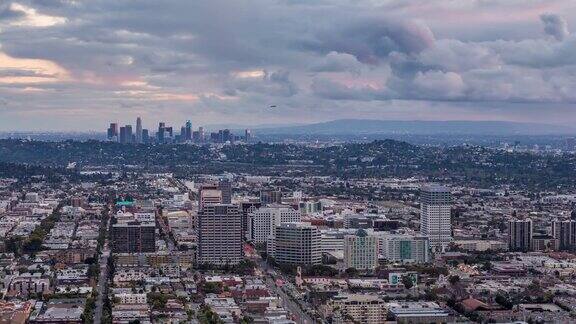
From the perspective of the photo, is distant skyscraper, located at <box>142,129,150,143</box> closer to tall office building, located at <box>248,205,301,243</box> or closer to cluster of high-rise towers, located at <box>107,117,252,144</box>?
cluster of high-rise towers, located at <box>107,117,252,144</box>

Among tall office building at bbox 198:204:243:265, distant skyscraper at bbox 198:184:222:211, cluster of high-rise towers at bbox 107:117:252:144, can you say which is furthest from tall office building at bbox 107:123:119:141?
tall office building at bbox 198:204:243:265

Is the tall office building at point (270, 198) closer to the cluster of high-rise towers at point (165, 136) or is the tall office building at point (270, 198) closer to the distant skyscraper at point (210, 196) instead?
the distant skyscraper at point (210, 196)

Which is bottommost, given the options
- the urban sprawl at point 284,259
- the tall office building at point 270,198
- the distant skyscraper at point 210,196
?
the urban sprawl at point 284,259

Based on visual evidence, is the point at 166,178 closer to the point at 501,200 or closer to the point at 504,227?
the point at 501,200

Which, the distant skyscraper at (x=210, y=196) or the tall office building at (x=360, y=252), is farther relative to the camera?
the distant skyscraper at (x=210, y=196)

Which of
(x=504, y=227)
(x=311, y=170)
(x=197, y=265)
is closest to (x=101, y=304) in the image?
(x=197, y=265)

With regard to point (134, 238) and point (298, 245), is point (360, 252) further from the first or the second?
point (134, 238)

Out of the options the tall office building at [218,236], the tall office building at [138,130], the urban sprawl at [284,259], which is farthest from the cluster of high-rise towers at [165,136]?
the tall office building at [218,236]

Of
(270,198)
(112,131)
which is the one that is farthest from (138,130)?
(270,198)
